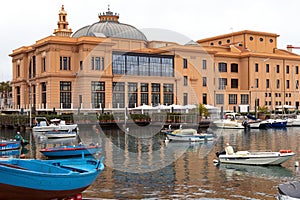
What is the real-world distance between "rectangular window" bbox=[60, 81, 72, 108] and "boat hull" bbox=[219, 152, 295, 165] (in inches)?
2246

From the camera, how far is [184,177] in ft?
81.8

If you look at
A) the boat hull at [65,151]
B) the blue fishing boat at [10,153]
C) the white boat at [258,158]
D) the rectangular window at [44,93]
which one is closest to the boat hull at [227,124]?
the rectangular window at [44,93]

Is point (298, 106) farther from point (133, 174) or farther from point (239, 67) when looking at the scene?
point (133, 174)

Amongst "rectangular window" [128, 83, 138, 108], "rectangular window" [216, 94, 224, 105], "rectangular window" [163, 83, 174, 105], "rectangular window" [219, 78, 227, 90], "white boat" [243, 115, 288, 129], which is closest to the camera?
"white boat" [243, 115, 288, 129]

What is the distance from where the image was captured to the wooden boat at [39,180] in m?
15.1

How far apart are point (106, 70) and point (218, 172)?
58825mm

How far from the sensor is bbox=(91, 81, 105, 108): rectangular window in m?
81.5

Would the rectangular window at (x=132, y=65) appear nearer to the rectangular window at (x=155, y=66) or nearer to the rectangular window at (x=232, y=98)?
the rectangular window at (x=155, y=66)

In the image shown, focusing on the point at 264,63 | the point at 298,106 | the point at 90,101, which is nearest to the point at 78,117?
the point at 90,101

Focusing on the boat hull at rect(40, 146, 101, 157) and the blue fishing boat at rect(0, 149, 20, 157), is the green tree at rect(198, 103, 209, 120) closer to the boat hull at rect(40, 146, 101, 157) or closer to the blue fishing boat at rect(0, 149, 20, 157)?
the blue fishing boat at rect(0, 149, 20, 157)

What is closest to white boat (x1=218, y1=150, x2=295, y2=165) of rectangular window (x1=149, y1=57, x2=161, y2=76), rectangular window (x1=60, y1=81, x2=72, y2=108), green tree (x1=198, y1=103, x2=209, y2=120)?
green tree (x1=198, y1=103, x2=209, y2=120)

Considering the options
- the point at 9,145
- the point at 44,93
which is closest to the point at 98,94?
the point at 44,93

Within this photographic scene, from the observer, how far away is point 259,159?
1133 inches

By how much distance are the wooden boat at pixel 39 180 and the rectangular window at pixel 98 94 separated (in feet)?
212
